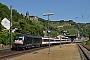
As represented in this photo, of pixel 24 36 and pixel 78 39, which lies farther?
pixel 78 39

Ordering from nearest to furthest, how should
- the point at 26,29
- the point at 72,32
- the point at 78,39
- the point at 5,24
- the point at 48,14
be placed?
the point at 48,14 < the point at 5,24 < the point at 26,29 < the point at 78,39 < the point at 72,32

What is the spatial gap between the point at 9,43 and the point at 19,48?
1822 cm

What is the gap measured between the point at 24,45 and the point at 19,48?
1.33 m

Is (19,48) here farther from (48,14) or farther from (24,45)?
(48,14)

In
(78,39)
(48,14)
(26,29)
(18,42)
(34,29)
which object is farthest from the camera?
(78,39)

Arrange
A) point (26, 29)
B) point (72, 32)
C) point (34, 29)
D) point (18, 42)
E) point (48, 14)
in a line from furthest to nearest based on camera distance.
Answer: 1. point (72, 32)
2. point (34, 29)
3. point (26, 29)
4. point (18, 42)
5. point (48, 14)

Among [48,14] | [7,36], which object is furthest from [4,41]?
[48,14]

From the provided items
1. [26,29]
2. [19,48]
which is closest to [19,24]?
[26,29]

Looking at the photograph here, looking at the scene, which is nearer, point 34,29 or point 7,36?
point 7,36

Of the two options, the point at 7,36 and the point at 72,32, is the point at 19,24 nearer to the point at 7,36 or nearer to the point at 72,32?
the point at 7,36

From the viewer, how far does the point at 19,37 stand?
46562 millimetres

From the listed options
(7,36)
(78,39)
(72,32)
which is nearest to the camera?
(7,36)

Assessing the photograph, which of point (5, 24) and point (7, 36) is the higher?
point (5, 24)

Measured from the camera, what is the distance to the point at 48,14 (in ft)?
113
